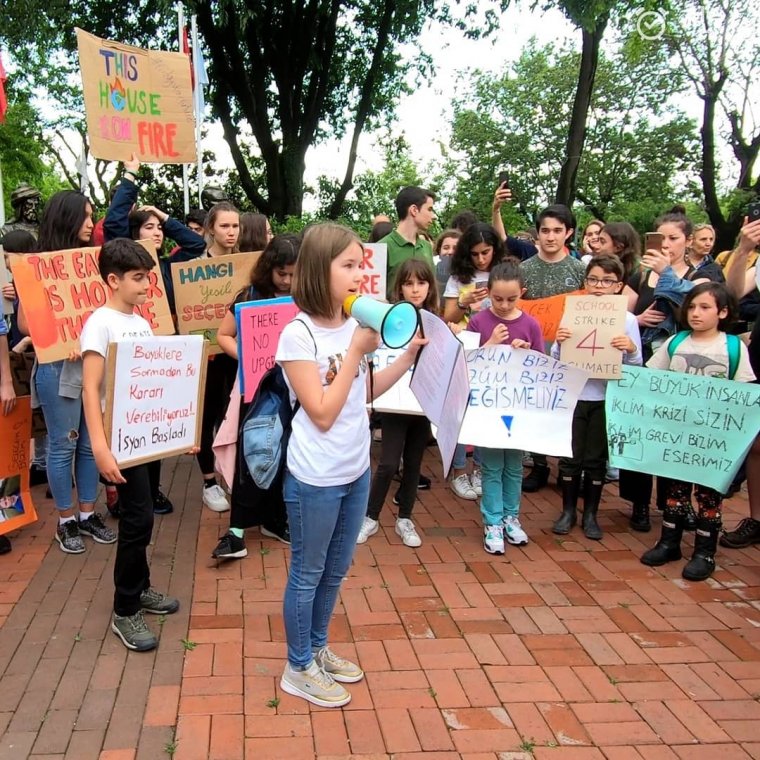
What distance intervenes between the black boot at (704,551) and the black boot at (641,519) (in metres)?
0.55

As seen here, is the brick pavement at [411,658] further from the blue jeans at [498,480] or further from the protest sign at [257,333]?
the protest sign at [257,333]

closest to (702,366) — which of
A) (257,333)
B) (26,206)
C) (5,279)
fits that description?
(257,333)

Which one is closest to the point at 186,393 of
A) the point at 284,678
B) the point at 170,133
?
the point at 284,678

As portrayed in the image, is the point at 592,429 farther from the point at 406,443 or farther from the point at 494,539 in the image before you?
the point at 406,443

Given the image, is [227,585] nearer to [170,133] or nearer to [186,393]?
[186,393]

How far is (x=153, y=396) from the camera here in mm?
3178

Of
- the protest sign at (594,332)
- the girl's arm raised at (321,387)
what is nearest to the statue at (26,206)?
the protest sign at (594,332)

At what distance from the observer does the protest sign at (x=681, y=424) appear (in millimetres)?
3873

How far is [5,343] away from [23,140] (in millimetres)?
23089

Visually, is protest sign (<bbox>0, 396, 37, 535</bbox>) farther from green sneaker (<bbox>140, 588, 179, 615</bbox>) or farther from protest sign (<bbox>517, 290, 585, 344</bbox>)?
protest sign (<bbox>517, 290, 585, 344</bbox>)

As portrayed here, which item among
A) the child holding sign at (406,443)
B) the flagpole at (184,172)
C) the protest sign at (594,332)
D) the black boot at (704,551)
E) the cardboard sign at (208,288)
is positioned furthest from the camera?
the flagpole at (184,172)

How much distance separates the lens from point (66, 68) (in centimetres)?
1942

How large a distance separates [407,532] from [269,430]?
1.97 meters

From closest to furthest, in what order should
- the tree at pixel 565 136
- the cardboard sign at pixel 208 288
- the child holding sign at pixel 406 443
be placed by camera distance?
the child holding sign at pixel 406 443, the cardboard sign at pixel 208 288, the tree at pixel 565 136
